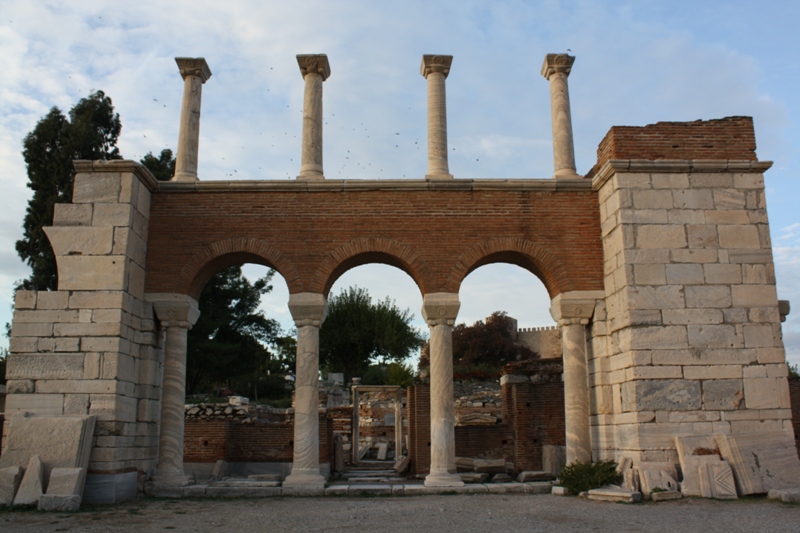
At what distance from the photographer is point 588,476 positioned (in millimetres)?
11227

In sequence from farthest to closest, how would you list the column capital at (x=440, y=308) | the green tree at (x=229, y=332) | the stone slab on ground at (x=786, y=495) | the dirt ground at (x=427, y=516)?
the green tree at (x=229, y=332), the column capital at (x=440, y=308), the stone slab on ground at (x=786, y=495), the dirt ground at (x=427, y=516)

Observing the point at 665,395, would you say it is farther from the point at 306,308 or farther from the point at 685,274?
the point at 306,308

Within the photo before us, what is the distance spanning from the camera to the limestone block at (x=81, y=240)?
11969 mm

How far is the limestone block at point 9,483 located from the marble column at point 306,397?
13.3 ft

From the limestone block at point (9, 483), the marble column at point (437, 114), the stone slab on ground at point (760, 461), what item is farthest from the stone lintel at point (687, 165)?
the limestone block at point (9, 483)

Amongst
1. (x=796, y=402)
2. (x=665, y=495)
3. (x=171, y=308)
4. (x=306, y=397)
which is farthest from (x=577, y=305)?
(x=171, y=308)

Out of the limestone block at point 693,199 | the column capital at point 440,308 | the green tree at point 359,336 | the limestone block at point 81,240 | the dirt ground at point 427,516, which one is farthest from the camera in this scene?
the green tree at point 359,336

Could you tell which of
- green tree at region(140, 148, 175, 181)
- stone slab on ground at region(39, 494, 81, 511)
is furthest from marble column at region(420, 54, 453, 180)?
green tree at region(140, 148, 175, 181)

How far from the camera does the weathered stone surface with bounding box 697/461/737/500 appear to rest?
10.0m

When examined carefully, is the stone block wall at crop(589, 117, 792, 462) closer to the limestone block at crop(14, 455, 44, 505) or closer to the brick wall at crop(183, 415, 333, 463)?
the brick wall at crop(183, 415, 333, 463)

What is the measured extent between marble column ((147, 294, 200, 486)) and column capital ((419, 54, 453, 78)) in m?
6.48

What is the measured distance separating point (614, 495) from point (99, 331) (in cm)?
857

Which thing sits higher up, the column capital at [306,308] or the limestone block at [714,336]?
the column capital at [306,308]

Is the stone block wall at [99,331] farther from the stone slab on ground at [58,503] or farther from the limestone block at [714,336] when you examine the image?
the limestone block at [714,336]
